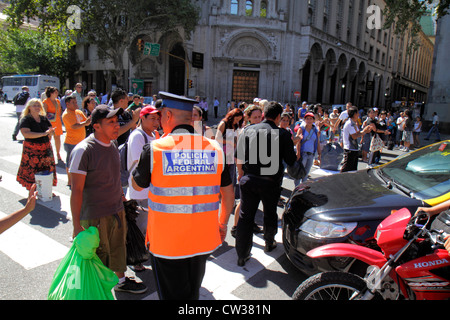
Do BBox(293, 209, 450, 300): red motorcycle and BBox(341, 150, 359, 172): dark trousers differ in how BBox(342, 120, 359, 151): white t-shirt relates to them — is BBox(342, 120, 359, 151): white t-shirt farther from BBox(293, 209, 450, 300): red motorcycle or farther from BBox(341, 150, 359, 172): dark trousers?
BBox(293, 209, 450, 300): red motorcycle

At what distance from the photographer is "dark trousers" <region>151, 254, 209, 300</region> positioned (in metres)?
2.28

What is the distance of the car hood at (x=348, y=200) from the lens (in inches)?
127

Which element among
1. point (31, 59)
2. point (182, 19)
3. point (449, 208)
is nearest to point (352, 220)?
point (449, 208)

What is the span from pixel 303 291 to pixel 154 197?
4.53ft

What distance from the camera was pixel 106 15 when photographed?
25047 millimetres

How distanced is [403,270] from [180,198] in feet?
5.33

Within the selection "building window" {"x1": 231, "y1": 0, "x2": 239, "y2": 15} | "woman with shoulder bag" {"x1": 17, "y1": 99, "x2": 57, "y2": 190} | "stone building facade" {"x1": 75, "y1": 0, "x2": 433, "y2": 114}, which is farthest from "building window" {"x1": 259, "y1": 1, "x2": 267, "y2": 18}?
"woman with shoulder bag" {"x1": 17, "y1": 99, "x2": 57, "y2": 190}

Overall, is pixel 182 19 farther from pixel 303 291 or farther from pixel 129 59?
pixel 303 291

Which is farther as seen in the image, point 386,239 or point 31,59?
point 31,59

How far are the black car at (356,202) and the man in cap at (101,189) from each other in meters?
1.86

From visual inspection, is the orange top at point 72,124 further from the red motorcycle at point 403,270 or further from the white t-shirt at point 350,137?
the red motorcycle at point 403,270

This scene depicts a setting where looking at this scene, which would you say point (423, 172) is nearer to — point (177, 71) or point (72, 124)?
point (72, 124)

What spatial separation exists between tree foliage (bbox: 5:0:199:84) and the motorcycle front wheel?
25.1 m

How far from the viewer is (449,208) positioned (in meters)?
2.84
